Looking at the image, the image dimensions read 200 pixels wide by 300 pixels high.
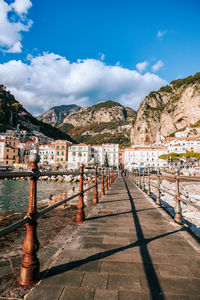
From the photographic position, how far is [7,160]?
64125 mm

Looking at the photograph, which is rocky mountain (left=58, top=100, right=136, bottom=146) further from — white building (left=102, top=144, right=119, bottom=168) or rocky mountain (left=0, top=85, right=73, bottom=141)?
white building (left=102, top=144, right=119, bottom=168)

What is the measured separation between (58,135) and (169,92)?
269ft

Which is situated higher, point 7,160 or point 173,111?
point 173,111

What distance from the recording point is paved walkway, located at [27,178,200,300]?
169cm

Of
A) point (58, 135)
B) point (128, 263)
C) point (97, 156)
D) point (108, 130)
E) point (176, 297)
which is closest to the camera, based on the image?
point (176, 297)

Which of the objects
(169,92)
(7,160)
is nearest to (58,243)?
(7,160)

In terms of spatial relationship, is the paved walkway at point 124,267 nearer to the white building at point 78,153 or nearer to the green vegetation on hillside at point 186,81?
the white building at point 78,153

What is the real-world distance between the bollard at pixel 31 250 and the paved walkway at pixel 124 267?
0.43 ft

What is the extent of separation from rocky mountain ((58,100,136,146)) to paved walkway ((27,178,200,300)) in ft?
420

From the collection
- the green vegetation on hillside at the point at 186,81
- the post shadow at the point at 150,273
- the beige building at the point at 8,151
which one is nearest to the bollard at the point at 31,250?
the post shadow at the point at 150,273

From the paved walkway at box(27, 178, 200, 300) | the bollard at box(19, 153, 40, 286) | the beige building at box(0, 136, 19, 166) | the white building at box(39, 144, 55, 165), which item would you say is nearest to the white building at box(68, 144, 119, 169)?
the white building at box(39, 144, 55, 165)

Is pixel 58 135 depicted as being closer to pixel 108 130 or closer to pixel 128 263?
pixel 108 130

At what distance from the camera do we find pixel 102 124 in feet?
534

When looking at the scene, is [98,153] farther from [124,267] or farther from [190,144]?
[124,267]
